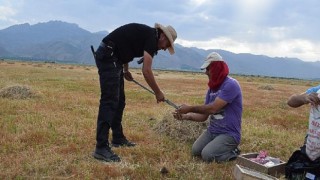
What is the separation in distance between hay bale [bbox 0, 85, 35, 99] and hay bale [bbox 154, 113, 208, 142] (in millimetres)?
7171

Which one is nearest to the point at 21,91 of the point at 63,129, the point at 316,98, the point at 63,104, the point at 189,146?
the point at 63,104

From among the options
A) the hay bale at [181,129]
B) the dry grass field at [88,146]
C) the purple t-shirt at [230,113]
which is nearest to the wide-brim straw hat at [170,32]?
the purple t-shirt at [230,113]

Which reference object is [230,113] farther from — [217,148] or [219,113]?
[217,148]

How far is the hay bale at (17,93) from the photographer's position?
14852 millimetres

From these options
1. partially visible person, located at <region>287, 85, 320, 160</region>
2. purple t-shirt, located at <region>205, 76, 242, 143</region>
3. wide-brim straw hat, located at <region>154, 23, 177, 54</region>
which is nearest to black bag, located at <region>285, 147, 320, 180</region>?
partially visible person, located at <region>287, 85, 320, 160</region>

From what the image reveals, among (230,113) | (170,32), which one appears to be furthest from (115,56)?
(230,113)

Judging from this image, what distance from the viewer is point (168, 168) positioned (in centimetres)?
647

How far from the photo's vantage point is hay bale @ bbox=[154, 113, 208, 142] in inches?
351

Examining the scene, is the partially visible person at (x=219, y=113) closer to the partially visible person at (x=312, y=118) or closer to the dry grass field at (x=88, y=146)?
the dry grass field at (x=88, y=146)

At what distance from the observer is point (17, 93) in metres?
15.1

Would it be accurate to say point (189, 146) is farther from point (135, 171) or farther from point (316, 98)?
point (316, 98)

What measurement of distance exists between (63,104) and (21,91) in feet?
8.51

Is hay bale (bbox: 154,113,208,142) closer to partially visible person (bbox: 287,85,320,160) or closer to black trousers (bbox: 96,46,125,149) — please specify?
black trousers (bbox: 96,46,125,149)

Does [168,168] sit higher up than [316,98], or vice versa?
[316,98]
